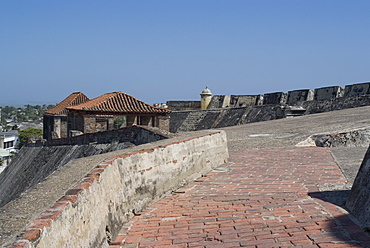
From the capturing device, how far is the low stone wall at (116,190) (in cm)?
284

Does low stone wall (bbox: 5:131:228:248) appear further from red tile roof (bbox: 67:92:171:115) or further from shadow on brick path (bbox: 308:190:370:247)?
red tile roof (bbox: 67:92:171:115)

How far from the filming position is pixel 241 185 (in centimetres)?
569

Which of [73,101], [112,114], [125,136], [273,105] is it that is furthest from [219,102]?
[125,136]

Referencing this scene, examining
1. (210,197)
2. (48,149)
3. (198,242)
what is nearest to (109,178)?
(198,242)

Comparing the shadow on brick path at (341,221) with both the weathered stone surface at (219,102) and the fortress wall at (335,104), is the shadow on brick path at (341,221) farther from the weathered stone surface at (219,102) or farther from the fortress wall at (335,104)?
the weathered stone surface at (219,102)

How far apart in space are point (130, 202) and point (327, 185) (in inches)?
84.2

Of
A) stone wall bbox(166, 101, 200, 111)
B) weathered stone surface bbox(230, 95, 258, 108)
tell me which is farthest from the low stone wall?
stone wall bbox(166, 101, 200, 111)

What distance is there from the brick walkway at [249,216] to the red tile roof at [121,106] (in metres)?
10.8

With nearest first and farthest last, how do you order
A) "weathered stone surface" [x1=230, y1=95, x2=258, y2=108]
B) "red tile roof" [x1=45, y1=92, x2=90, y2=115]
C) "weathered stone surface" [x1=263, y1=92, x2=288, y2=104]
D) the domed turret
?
"weathered stone surface" [x1=263, y1=92, x2=288, y2=104] → "weathered stone surface" [x1=230, y1=95, x2=258, y2=108] → "red tile roof" [x1=45, y1=92, x2=90, y2=115] → the domed turret

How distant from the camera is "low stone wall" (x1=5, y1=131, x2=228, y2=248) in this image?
9.32 feet

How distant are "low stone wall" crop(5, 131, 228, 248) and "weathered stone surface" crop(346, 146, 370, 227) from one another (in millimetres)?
1924

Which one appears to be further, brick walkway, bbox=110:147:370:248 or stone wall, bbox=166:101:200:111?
stone wall, bbox=166:101:200:111

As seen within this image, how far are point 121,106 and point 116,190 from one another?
1315 cm

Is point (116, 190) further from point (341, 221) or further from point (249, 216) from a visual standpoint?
point (341, 221)
